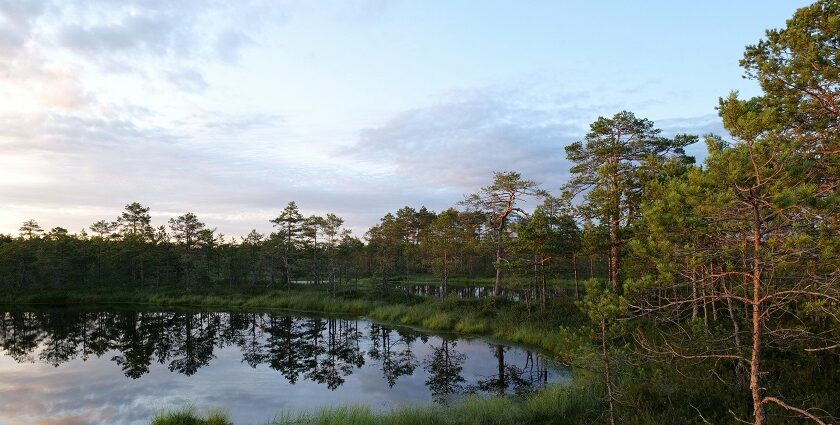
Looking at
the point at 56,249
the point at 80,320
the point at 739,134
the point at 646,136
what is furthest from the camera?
the point at 56,249

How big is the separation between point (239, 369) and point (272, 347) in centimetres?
485

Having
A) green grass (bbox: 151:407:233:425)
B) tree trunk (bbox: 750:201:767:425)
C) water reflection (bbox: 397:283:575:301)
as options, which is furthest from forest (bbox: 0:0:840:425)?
green grass (bbox: 151:407:233:425)

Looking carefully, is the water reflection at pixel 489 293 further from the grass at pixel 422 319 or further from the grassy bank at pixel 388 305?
the grass at pixel 422 319

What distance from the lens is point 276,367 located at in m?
20.9

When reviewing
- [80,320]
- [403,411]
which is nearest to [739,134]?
[403,411]

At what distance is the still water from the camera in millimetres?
15305

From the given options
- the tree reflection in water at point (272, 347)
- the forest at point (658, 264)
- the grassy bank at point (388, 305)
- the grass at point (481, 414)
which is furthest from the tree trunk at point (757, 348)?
the grassy bank at point (388, 305)

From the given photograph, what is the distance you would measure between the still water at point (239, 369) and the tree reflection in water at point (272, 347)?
0.07 metres

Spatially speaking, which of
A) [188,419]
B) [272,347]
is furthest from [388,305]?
[188,419]

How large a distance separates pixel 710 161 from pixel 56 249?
224 feet

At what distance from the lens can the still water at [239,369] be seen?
15305 mm

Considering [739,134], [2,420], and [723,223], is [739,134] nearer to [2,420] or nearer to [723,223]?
[723,223]

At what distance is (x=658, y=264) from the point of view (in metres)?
7.08

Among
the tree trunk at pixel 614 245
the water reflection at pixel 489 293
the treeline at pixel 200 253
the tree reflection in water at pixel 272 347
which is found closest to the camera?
the tree reflection in water at pixel 272 347
